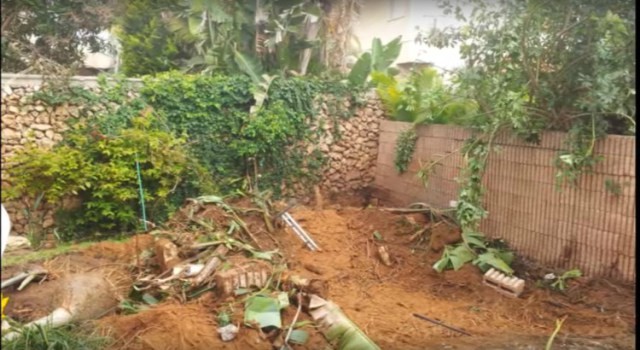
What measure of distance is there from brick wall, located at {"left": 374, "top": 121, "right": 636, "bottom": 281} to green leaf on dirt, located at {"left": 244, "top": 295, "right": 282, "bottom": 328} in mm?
2459

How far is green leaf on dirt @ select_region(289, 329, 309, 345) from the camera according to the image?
2.59m

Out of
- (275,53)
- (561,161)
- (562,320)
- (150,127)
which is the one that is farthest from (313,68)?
(562,320)

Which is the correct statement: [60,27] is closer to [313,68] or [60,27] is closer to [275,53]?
[275,53]

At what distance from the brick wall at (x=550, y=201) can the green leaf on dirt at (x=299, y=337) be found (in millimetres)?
2380

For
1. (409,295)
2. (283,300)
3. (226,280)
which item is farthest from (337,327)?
(409,295)

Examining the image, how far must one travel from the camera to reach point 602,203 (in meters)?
3.68

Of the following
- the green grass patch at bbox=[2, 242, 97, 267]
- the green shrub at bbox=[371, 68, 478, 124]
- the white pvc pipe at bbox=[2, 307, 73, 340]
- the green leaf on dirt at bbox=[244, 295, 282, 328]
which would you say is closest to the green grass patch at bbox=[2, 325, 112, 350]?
the white pvc pipe at bbox=[2, 307, 73, 340]

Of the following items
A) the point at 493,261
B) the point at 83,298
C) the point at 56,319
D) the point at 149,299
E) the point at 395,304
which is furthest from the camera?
the point at 493,261

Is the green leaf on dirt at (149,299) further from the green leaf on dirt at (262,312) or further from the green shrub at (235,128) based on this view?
the green shrub at (235,128)

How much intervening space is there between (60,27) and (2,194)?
4.64 ft

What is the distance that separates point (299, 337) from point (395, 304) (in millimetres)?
1047

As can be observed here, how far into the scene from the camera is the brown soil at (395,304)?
96.9 inches

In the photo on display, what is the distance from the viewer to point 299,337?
2604mm

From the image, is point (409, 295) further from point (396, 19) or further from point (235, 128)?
point (396, 19)
